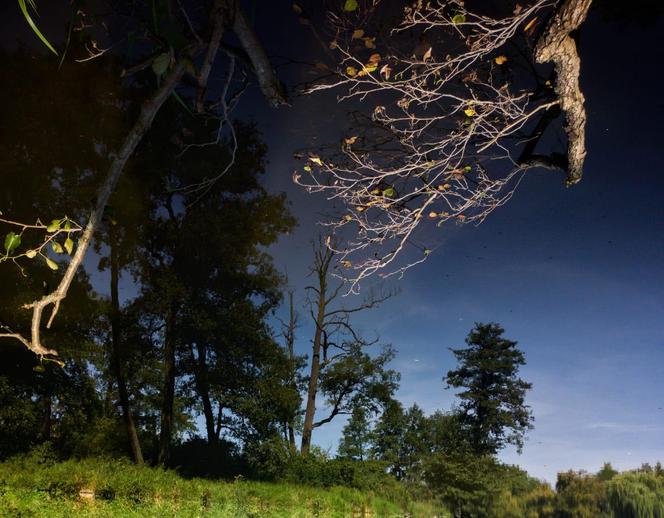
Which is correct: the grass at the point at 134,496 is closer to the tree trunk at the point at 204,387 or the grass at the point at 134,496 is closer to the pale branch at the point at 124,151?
the tree trunk at the point at 204,387

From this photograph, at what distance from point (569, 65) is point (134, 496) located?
27.4 ft

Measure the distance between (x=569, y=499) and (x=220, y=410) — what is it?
36.4 ft

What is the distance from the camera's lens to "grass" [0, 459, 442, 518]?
6.36m

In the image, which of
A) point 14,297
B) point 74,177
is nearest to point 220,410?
point 14,297

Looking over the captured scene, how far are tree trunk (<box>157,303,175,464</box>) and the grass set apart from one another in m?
2.31

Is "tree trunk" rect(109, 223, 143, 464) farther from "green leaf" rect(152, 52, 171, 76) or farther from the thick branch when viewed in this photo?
"green leaf" rect(152, 52, 171, 76)

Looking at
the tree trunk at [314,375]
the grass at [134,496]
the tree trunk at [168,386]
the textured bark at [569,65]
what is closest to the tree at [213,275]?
the tree trunk at [168,386]

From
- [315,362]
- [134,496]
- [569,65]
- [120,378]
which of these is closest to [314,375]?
[315,362]

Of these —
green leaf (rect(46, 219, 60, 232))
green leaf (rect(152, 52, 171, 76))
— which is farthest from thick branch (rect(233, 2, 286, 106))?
green leaf (rect(46, 219, 60, 232))

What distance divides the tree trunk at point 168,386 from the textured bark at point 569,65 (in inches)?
464

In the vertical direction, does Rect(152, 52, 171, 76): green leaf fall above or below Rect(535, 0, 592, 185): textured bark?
below

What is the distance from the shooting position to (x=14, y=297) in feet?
32.0

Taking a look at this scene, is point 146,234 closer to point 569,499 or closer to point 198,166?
point 198,166

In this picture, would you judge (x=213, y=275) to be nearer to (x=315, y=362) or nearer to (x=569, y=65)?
(x=315, y=362)
